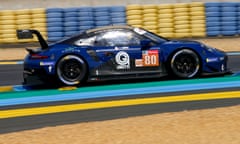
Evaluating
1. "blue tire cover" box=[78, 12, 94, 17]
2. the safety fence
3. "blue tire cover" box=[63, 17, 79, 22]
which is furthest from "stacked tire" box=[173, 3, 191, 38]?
"blue tire cover" box=[63, 17, 79, 22]

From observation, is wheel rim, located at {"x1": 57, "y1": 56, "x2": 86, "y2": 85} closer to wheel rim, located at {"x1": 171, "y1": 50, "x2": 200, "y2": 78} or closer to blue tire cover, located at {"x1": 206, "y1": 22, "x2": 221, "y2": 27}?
wheel rim, located at {"x1": 171, "y1": 50, "x2": 200, "y2": 78}

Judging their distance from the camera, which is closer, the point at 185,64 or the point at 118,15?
the point at 185,64

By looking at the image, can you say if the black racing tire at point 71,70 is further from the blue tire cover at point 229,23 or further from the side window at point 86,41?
the blue tire cover at point 229,23

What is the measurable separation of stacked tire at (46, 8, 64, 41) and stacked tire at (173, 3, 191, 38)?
4.36 meters

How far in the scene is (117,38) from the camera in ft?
34.4

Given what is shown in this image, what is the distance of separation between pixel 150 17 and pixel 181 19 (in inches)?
46.9

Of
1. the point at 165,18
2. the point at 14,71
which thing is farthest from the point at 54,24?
the point at 14,71

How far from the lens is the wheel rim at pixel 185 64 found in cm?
1039

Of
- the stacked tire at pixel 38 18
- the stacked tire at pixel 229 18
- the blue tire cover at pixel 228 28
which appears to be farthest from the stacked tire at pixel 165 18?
the stacked tire at pixel 38 18

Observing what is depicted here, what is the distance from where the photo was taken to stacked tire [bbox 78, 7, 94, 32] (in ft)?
64.4

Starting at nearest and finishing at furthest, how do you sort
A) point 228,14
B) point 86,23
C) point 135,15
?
point 135,15, point 86,23, point 228,14

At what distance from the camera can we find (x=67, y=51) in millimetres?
10250

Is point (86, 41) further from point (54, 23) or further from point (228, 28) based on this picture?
point (228, 28)

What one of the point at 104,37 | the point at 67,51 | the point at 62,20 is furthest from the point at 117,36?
the point at 62,20
